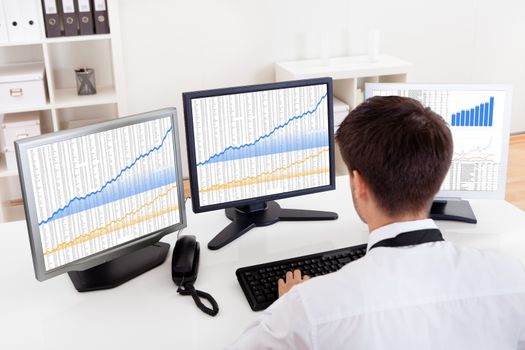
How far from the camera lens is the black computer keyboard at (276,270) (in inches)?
63.1

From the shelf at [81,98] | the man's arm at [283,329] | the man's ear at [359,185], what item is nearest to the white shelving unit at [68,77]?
the shelf at [81,98]

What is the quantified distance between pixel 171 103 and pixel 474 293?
3.03 m

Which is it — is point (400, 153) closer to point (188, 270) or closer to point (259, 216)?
point (188, 270)

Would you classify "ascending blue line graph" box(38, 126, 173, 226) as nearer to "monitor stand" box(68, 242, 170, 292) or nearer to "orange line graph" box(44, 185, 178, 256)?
"orange line graph" box(44, 185, 178, 256)

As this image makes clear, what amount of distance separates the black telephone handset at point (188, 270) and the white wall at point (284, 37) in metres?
2.22

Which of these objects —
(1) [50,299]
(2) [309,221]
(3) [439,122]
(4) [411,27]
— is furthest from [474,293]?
(4) [411,27]

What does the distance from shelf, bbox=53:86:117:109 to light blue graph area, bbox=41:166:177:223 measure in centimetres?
182

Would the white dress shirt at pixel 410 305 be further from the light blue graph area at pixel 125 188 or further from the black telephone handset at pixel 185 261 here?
the light blue graph area at pixel 125 188

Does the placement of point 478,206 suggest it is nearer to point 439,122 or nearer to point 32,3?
point 439,122

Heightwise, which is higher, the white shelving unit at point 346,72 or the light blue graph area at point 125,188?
the white shelving unit at point 346,72

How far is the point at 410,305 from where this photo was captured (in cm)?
111

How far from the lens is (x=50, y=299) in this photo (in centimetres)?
165

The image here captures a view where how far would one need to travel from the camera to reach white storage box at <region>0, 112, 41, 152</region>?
3.39m

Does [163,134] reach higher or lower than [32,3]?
lower
